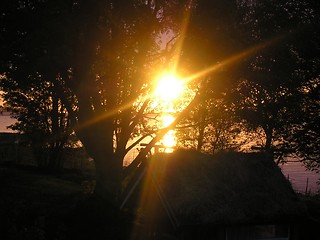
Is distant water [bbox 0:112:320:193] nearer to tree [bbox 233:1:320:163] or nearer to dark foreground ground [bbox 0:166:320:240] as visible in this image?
tree [bbox 233:1:320:163]

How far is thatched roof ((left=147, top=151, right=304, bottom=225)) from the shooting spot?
1634 centimetres

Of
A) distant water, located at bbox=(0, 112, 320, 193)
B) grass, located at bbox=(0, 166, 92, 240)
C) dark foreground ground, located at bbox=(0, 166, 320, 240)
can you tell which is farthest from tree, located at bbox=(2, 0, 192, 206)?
distant water, located at bbox=(0, 112, 320, 193)

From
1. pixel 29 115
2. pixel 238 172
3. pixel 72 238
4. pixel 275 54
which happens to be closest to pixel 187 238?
pixel 238 172

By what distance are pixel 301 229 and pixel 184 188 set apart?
6.51m

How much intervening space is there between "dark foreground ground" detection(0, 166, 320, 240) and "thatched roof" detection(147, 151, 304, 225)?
330 cm

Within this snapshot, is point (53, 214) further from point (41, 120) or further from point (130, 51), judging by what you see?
point (41, 120)

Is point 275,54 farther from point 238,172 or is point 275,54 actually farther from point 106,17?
point 106,17

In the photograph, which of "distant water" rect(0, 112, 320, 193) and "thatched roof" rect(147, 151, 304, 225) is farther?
"distant water" rect(0, 112, 320, 193)

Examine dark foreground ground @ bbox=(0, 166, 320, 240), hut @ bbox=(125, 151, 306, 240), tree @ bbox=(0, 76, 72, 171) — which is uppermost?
tree @ bbox=(0, 76, 72, 171)

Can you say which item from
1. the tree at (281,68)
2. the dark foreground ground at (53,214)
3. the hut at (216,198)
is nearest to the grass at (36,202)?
the dark foreground ground at (53,214)

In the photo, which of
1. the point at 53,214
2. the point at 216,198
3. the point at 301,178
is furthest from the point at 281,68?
the point at 301,178

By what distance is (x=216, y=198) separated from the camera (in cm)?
1706

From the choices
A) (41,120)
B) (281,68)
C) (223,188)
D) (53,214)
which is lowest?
(53,214)

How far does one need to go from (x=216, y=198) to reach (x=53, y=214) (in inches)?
366
